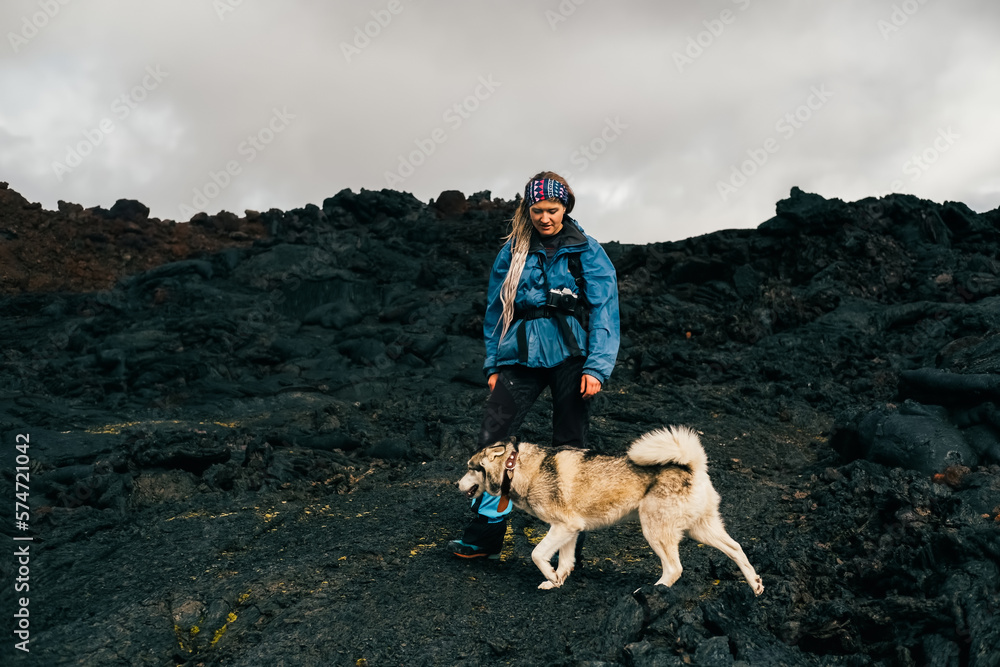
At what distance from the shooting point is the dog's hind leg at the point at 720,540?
4.88 m

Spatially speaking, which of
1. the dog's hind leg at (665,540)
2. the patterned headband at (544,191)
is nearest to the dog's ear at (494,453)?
the dog's hind leg at (665,540)

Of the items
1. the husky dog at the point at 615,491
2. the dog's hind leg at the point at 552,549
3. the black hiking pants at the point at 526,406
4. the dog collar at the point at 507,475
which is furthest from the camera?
the black hiking pants at the point at 526,406

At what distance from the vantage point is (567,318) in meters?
5.44

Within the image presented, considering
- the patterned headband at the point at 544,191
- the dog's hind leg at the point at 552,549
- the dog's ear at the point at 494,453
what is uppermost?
the patterned headband at the point at 544,191

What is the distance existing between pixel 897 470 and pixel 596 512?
4561mm

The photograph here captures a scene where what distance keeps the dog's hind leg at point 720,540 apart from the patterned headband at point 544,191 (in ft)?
8.09

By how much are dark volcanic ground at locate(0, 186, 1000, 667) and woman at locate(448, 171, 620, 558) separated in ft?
4.00

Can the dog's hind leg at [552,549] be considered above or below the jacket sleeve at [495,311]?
below

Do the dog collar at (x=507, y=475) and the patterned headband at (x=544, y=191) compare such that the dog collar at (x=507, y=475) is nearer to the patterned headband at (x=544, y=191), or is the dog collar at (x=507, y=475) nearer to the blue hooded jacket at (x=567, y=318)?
the blue hooded jacket at (x=567, y=318)

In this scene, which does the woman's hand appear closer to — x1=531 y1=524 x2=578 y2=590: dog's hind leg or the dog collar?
the dog collar

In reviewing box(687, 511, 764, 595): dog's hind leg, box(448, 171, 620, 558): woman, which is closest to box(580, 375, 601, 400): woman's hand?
box(448, 171, 620, 558): woman

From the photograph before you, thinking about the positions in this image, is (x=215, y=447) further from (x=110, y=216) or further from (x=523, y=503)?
(x=110, y=216)

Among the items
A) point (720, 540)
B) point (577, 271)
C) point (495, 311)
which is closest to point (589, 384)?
point (577, 271)

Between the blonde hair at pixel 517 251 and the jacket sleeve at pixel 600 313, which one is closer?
the jacket sleeve at pixel 600 313
